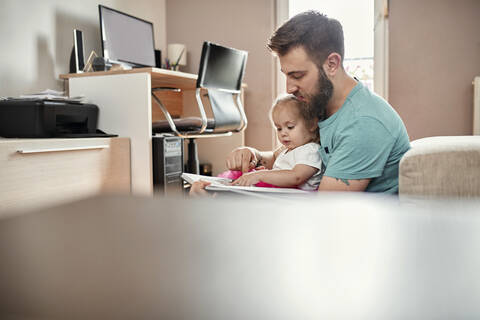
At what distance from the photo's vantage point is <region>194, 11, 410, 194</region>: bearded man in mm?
1087

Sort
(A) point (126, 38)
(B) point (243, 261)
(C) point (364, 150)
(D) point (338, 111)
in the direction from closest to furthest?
1. (B) point (243, 261)
2. (C) point (364, 150)
3. (D) point (338, 111)
4. (A) point (126, 38)

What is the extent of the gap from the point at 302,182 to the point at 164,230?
1278 millimetres

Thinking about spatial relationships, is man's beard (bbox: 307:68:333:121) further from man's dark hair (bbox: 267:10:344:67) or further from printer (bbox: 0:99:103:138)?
printer (bbox: 0:99:103:138)

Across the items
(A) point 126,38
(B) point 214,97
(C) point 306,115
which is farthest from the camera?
(A) point 126,38

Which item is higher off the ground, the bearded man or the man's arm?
the bearded man

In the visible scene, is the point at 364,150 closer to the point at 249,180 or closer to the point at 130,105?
the point at 249,180

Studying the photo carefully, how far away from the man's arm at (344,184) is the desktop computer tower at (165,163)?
1.36 m

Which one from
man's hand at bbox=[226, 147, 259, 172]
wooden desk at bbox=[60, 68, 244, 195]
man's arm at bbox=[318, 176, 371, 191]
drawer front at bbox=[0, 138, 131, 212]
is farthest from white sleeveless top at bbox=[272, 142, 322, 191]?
wooden desk at bbox=[60, 68, 244, 195]

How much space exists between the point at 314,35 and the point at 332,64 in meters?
0.10

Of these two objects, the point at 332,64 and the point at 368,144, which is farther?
the point at 332,64

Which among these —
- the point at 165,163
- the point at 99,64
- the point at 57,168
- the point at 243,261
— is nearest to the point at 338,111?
the point at 243,261

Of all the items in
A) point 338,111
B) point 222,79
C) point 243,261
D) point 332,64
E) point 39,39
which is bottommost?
point 243,261

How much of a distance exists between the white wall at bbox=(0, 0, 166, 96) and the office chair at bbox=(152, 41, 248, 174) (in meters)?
0.70

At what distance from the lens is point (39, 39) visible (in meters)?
2.57
